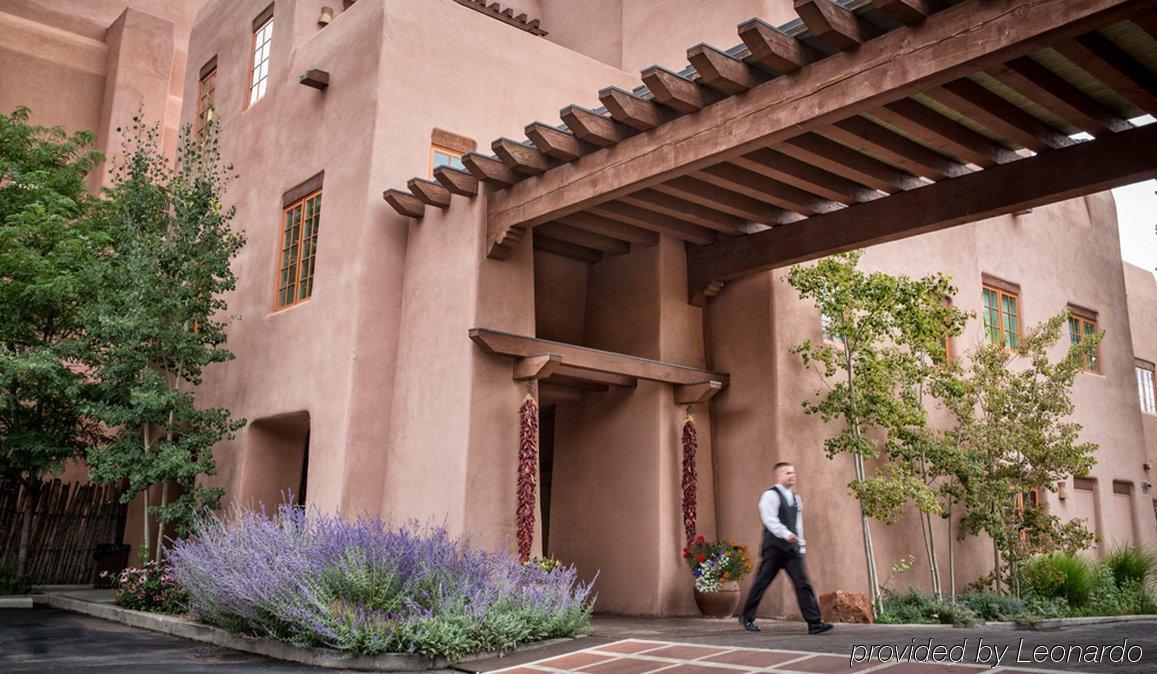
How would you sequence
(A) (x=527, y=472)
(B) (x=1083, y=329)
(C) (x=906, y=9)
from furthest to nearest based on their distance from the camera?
(B) (x=1083, y=329) < (A) (x=527, y=472) < (C) (x=906, y=9)

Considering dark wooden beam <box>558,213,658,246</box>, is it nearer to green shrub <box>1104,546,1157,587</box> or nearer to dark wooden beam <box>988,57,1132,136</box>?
dark wooden beam <box>988,57,1132,136</box>

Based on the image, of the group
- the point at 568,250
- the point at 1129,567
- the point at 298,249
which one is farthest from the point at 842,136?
the point at 1129,567

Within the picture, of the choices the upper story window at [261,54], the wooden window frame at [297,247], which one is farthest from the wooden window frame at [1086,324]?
the upper story window at [261,54]

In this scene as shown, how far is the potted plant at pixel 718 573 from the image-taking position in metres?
11.2

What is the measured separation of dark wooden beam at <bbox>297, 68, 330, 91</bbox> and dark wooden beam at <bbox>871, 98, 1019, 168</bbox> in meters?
8.42

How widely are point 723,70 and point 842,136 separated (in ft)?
5.06

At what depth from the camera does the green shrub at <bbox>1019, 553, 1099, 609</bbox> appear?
14.0 meters

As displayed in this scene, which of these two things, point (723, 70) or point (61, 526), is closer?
point (723, 70)

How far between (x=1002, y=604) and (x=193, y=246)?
12293 millimetres

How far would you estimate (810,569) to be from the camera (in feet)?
40.1

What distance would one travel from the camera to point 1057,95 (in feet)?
27.0

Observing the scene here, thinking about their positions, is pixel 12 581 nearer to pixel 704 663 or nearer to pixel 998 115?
pixel 704 663

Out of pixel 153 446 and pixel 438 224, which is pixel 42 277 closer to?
pixel 153 446

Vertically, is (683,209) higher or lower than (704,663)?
higher
